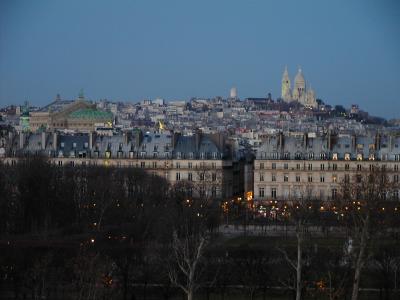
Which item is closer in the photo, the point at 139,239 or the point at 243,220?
the point at 139,239

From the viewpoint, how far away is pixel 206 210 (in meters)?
62.6

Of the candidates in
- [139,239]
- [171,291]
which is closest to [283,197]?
[139,239]

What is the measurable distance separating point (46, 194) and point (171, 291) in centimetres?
1892

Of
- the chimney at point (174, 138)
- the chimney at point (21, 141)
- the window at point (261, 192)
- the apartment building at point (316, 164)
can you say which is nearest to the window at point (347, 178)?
the apartment building at point (316, 164)

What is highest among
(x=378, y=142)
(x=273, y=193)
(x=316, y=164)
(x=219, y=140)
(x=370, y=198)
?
(x=219, y=140)

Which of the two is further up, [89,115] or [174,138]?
[89,115]

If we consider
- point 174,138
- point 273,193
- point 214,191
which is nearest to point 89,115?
point 174,138

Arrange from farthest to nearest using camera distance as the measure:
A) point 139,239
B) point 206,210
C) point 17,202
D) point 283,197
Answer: point 283,197, point 206,210, point 17,202, point 139,239

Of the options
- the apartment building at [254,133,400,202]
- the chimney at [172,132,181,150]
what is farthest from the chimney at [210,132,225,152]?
the apartment building at [254,133,400,202]

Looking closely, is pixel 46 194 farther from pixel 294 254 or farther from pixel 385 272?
pixel 385 272

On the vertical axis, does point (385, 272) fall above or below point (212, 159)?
below

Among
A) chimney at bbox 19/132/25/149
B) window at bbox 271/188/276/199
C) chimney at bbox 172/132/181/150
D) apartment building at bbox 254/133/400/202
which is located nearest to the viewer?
apartment building at bbox 254/133/400/202

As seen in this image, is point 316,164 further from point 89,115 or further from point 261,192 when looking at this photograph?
point 89,115

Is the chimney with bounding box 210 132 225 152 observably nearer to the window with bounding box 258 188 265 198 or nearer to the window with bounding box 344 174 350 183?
the window with bounding box 258 188 265 198
